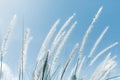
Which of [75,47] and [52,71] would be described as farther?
[75,47]

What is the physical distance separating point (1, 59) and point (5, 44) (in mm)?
173

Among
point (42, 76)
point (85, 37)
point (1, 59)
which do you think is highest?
point (85, 37)

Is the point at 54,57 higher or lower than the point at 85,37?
lower

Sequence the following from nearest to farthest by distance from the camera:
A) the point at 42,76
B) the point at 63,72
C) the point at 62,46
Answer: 1. the point at 42,76
2. the point at 63,72
3. the point at 62,46

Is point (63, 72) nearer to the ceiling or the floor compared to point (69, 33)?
nearer to the floor

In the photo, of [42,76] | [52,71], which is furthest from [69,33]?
[42,76]

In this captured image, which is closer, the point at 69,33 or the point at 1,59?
the point at 1,59

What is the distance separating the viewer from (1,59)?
4031 millimetres

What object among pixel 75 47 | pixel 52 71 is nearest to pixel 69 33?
pixel 75 47

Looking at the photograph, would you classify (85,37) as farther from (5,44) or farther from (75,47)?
(5,44)

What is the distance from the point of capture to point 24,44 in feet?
13.4

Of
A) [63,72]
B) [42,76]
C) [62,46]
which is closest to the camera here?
[42,76]

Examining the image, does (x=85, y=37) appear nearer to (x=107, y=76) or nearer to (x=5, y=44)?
(x=107, y=76)

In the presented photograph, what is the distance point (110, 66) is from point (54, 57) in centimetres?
80
